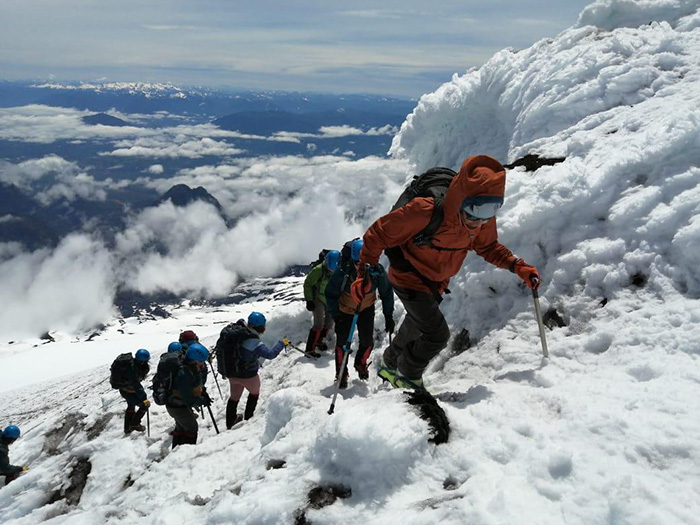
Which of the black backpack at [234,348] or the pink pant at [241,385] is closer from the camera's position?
the black backpack at [234,348]

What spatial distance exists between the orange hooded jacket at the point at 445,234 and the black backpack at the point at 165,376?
5.67 m

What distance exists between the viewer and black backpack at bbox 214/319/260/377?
9319mm

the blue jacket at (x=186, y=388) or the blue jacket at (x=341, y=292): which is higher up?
the blue jacket at (x=341, y=292)

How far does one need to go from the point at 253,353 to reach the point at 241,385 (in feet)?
3.47

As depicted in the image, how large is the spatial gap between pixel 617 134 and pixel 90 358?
13494 centimetres

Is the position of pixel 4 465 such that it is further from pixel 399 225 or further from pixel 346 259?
pixel 399 225

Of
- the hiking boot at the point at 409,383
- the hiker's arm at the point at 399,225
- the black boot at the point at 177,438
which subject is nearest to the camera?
the hiker's arm at the point at 399,225

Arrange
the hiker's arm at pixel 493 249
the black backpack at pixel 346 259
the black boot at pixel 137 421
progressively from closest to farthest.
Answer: the hiker's arm at pixel 493 249 < the black backpack at pixel 346 259 < the black boot at pixel 137 421

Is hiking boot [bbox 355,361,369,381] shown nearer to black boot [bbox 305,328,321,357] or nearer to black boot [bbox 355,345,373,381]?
black boot [bbox 355,345,373,381]

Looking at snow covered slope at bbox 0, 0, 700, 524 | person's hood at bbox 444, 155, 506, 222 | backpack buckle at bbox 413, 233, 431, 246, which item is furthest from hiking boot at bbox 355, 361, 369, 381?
person's hood at bbox 444, 155, 506, 222

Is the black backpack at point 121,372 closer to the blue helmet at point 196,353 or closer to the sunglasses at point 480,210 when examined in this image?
the blue helmet at point 196,353

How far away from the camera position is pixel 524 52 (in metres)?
17.0

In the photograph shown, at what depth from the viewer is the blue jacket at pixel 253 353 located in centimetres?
892

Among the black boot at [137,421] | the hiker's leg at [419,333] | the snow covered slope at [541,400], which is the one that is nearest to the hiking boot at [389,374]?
the hiker's leg at [419,333]
